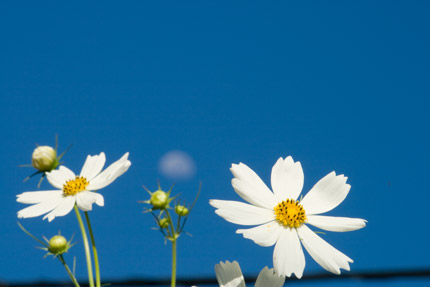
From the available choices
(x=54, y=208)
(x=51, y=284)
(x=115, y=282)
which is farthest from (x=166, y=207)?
(x=51, y=284)

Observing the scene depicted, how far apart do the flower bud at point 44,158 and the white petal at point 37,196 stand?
5 centimetres

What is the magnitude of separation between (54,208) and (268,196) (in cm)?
35

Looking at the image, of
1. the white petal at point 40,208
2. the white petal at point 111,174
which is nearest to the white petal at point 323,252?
the white petal at point 111,174

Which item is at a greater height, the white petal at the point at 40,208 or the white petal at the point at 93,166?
the white petal at the point at 93,166

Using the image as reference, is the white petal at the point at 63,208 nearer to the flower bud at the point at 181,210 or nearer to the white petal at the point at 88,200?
the white petal at the point at 88,200

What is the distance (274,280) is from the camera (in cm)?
63

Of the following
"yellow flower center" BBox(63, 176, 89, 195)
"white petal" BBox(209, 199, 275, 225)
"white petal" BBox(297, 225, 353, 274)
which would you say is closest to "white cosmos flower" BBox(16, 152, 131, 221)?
"yellow flower center" BBox(63, 176, 89, 195)

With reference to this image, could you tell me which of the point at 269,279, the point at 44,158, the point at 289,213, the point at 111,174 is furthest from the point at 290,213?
the point at 44,158

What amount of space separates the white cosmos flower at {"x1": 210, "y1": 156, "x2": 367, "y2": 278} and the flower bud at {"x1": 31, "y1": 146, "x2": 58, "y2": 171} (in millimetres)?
310

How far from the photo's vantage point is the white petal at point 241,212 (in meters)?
0.70

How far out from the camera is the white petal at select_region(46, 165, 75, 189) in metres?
0.82

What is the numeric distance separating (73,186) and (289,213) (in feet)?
1.09

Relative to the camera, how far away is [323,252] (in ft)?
2.42

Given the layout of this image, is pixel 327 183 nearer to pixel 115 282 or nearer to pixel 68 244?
pixel 68 244
